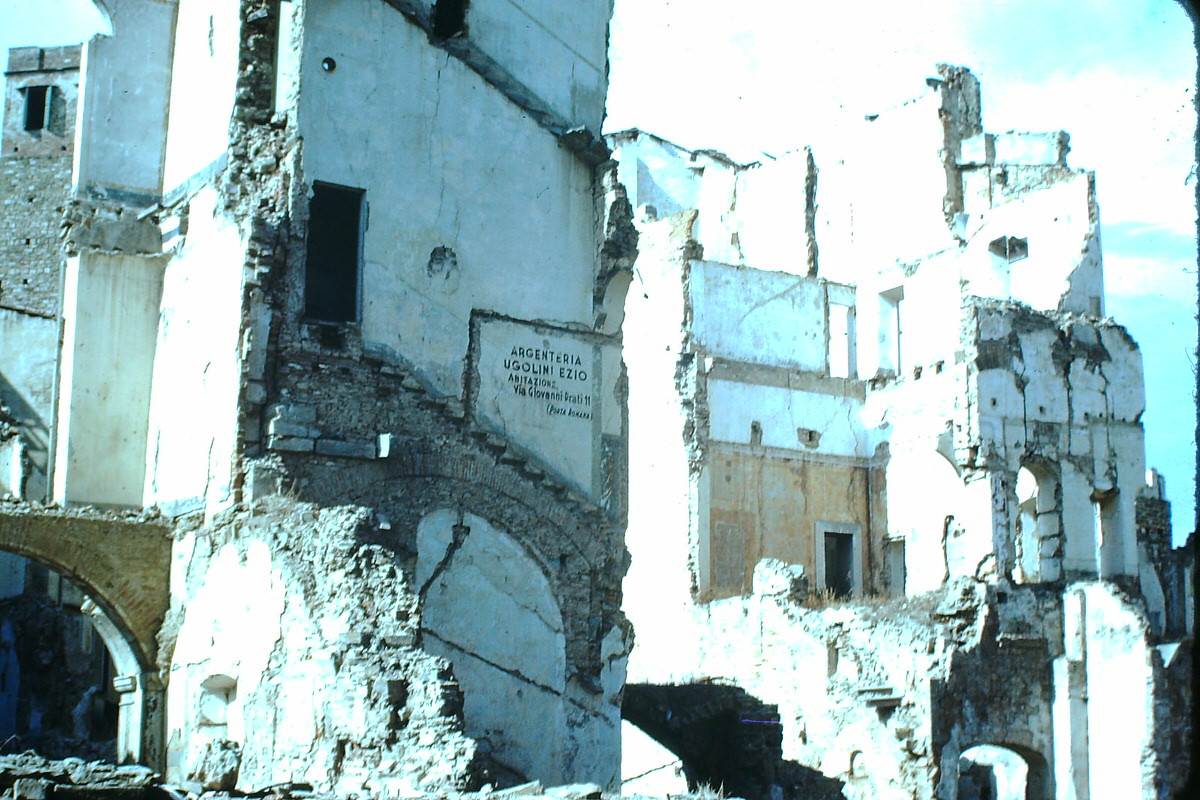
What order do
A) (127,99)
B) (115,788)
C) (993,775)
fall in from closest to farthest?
1. (115,788)
2. (127,99)
3. (993,775)

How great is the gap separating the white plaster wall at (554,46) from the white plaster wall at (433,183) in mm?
465

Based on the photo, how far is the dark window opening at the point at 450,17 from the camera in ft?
50.3

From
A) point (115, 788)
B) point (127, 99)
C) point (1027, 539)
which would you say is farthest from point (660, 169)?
→ point (115, 788)

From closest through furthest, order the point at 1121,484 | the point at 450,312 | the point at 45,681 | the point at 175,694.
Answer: the point at 175,694
the point at 450,312
the point at 45,681
the point at 1121,484

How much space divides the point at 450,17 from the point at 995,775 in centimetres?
1431

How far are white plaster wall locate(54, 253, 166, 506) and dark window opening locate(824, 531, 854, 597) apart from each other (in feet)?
48.5

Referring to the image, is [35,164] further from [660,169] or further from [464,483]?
[464,483]

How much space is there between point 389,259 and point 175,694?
14.7ft

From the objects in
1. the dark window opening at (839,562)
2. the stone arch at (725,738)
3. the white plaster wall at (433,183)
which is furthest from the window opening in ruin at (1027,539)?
the white plaster wall at (433,183)

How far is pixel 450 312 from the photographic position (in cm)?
1491

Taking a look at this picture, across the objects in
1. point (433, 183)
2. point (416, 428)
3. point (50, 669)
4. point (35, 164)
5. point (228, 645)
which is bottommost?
point (50, 669)

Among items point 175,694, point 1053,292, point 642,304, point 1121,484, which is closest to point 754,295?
point 642,304

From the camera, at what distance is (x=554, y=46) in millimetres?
16312

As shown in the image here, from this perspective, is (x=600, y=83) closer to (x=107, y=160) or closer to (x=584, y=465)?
(x=584, y=465)
